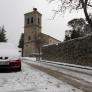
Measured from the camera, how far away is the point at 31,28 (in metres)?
108

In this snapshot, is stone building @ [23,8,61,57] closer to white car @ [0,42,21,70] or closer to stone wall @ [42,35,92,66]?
stone wall @ [42,35,92,66]

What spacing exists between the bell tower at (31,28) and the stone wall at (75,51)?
223ft

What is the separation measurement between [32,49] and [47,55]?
203ft

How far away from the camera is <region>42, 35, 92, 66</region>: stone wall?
23.4 meters

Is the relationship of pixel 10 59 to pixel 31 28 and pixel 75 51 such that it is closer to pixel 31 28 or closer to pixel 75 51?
pixel 75 51

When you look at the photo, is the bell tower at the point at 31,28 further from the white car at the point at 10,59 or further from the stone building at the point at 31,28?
the white car at the point at 10,59

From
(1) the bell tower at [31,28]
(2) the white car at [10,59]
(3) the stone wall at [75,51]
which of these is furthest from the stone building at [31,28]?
(2) the white car at [10,59]

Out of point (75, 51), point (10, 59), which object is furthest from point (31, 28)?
point (10, 59)

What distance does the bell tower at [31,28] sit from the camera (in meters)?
106

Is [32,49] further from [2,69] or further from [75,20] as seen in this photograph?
[2,69]

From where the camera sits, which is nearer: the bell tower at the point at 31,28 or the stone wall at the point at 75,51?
the stone wall at the point at 75,51

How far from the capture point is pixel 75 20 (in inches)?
3465

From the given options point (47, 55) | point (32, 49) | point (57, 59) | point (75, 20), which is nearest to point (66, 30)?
point (75, 20)

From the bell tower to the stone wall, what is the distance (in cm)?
6793
